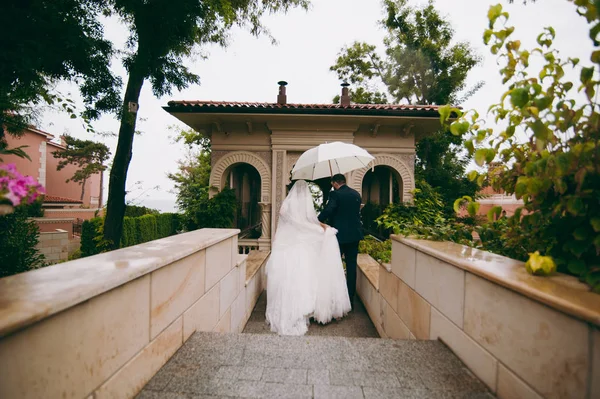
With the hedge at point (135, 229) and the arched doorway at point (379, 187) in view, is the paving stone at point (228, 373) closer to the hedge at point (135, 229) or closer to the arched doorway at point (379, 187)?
the hedge at point (135, 229)

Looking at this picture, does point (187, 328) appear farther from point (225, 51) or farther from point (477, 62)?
point (477, 62)

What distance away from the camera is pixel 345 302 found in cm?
404

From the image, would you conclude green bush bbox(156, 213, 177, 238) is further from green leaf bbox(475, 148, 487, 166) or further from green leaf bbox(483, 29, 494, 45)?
green leaf bbox(483, 29, 494, 45)

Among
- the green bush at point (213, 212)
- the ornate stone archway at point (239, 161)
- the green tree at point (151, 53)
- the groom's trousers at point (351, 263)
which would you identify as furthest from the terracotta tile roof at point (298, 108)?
→ the groom's trousers at point (351, 263)

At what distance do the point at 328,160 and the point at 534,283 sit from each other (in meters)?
4.03

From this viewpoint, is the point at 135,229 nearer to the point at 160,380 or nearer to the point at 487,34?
the point at 160,380

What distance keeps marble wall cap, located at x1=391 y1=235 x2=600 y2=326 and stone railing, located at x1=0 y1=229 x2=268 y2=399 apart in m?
1.77

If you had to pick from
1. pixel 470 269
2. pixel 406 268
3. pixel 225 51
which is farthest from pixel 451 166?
pixel 470 269

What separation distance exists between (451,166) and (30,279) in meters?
16.4

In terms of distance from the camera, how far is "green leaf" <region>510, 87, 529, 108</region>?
1207mm

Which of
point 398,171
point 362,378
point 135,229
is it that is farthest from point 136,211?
point 362,378

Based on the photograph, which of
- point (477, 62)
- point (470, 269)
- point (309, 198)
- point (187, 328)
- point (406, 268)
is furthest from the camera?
point (477, 62)

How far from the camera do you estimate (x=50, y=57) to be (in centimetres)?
452

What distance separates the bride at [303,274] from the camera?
375 cm
